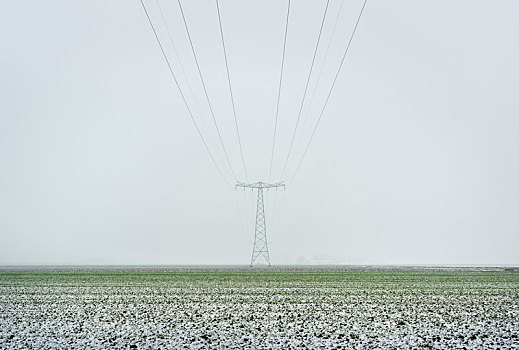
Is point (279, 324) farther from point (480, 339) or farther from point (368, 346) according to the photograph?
point (480, 339)

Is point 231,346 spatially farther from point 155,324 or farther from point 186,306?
point 186,306

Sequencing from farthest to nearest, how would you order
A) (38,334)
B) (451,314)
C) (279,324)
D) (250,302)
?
(250,302)
(451,314)
(279,324)
(38,334)

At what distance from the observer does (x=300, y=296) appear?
35.0 metres

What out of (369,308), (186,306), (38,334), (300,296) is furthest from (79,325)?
(300,296)

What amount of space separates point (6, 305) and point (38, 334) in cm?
1301

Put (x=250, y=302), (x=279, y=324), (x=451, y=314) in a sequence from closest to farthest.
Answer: (x=279, y=324)
(x=451, y=314)
(x=250, y=302)

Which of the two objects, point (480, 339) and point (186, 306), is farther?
point (186, 306)

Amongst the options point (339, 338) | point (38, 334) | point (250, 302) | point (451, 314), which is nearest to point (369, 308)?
point (451, 314)

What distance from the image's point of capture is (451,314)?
2464 cm

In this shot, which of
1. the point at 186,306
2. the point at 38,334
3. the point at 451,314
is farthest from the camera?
the point at 186,306

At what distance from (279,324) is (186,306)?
9371 millimetres

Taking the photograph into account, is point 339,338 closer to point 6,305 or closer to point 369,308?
point 369,308

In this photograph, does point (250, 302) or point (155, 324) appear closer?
point (155, 324)

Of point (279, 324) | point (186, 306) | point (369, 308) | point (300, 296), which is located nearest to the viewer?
point (279, 324)
